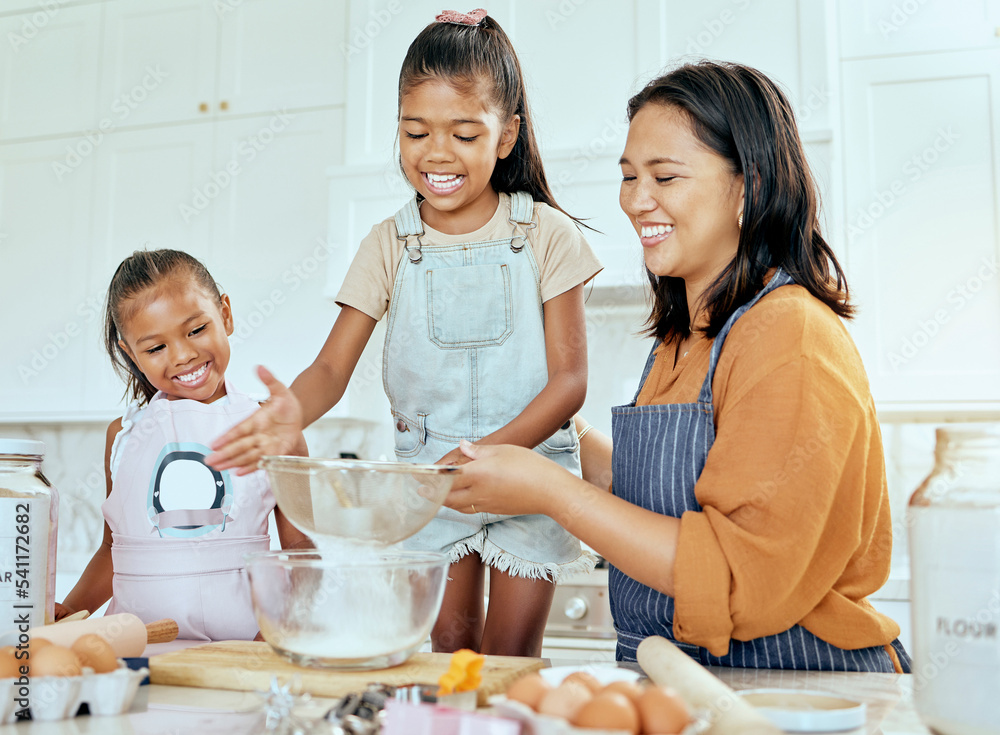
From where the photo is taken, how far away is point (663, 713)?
465 mm

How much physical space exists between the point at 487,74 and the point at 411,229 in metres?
0.25

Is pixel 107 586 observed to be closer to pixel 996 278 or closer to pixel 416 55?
pixel 416 55

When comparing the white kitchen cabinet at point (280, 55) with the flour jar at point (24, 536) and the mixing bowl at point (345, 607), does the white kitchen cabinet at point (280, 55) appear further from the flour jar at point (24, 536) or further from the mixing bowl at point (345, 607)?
the mixing bowl at point (345, 607)

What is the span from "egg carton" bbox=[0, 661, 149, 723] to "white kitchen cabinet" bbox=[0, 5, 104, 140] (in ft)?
8.43

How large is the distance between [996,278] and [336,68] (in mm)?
1828

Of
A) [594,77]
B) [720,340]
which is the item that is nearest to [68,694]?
[720,340]

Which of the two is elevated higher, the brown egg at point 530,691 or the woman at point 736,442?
the woman at point 736,442

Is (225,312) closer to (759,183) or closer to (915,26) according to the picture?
(759,183)

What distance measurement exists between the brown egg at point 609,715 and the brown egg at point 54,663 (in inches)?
14.4

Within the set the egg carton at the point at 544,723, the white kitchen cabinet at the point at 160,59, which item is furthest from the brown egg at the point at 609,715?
the white kitchen cabinet at the point at 160,59

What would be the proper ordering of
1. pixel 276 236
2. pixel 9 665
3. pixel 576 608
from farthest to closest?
pixel 276 236, pixel 576 608, pixel 9 665

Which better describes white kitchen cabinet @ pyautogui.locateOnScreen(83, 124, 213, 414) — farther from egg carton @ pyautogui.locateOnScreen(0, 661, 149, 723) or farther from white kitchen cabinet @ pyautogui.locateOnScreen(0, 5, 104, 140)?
egg carton @ pyautogui.locateOnScreen(0, 661, 149, 723)

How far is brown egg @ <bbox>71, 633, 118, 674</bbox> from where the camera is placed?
2.06ft

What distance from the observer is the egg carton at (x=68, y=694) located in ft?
1.94
